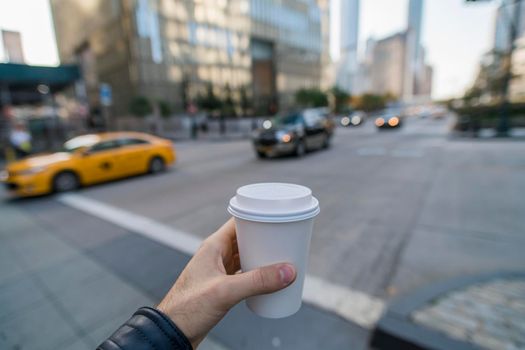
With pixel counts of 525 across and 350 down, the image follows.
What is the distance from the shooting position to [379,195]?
6.17m

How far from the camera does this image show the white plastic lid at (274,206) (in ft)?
3.48

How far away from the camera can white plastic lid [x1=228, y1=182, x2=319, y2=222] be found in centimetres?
106

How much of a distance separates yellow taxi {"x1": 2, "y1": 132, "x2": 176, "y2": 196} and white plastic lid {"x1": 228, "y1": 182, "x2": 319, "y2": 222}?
8.11 m

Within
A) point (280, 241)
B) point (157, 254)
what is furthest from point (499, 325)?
point (157, 254)

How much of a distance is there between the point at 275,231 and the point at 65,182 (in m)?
8.52

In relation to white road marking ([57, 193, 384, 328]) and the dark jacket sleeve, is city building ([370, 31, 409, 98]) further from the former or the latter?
the dark jacket sleeve

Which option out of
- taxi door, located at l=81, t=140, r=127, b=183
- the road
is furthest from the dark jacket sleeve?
taxi door, located at l=81, t=140, r=127, b=183

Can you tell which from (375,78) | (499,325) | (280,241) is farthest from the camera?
(375,78)

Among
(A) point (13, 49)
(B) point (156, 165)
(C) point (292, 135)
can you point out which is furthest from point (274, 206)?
(A) point (13, 49)

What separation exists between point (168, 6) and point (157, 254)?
4088 cm

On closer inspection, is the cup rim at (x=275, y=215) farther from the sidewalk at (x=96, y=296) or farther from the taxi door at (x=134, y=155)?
the taxi door at (x=134, y=155)

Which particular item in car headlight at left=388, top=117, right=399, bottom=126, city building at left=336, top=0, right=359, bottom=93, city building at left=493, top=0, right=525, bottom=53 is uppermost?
city building at left=336, top=0, right=359, bottom=93

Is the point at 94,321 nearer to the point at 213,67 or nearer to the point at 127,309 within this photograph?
the point at 127,309

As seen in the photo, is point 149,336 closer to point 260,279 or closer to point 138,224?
point 260,279
